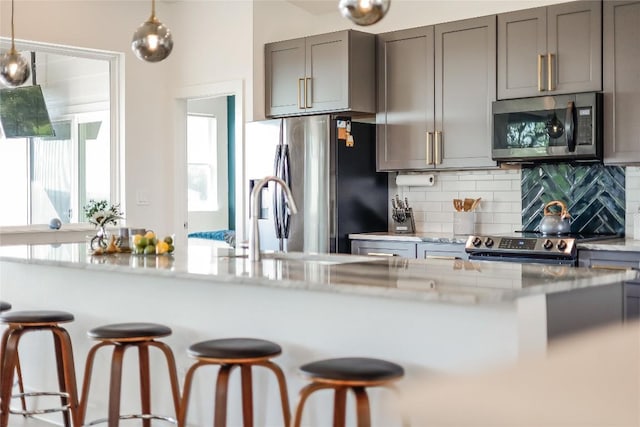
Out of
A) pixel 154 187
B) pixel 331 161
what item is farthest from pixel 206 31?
pixel 331 161

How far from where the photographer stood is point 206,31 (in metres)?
6.95

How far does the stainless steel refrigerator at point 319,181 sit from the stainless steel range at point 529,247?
43.6 inches

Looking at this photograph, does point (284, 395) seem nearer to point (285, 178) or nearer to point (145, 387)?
point (145, 387)

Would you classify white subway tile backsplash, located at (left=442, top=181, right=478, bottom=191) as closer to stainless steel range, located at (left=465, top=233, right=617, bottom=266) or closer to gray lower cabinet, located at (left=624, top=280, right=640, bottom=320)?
stainless steel range, located at (left=465, top=233, right=617, bottom=266)

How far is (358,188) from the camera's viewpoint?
611 cm

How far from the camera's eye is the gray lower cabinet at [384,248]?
5707 millimetres

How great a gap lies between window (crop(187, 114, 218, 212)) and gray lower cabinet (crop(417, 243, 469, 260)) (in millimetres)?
4337

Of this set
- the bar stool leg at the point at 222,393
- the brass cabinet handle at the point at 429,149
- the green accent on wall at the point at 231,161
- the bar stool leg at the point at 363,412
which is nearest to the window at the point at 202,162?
the green accent on wall at the point at 231,161

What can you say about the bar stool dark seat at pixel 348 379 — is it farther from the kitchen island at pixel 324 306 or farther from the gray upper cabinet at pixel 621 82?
the gray upper cabinet at pixel 621 82

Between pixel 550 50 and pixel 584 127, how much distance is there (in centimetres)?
58

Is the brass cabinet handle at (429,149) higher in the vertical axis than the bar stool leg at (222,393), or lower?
higher

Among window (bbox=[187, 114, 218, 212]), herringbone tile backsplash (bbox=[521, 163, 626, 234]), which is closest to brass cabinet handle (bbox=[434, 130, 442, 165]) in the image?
herringbone tile backsplash (bbox=[521, 163, 626, 234])

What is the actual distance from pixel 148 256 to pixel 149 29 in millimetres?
1068

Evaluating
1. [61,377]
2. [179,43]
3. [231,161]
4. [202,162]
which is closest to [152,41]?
[61,377]
